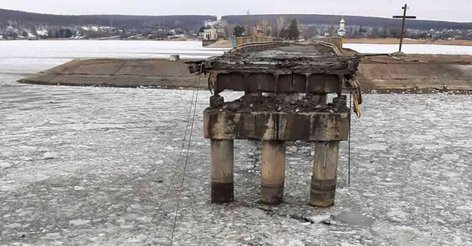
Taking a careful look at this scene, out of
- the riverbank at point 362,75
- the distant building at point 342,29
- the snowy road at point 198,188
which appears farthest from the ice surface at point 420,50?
the snowy road at point 198,188

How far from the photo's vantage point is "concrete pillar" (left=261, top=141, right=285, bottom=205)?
21.3ft

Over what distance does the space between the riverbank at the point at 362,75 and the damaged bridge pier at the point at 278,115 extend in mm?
14598

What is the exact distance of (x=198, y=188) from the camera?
24.7 ft

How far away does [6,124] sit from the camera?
42.0 feet

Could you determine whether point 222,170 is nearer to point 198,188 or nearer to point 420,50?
point 198,188

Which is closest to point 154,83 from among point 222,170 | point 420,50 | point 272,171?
point 222,170

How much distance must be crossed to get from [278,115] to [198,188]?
1.96 meters

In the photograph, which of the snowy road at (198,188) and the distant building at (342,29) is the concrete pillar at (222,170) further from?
the distant building at (342,29)

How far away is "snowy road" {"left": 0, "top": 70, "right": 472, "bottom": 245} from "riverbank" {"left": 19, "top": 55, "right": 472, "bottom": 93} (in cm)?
823

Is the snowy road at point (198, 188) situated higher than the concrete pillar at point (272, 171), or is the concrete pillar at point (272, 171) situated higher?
the concrete pillar at point (272, 171)

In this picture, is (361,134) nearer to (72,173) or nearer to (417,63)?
(72,173)

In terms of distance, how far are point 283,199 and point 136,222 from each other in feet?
6.67

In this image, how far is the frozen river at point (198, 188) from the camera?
5.80m

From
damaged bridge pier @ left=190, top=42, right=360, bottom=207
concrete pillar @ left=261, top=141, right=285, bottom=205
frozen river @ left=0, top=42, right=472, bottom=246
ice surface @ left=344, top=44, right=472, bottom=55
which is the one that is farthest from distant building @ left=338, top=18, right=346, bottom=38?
concrete pillar @ left=261, top=141, right=285, bottom=205
